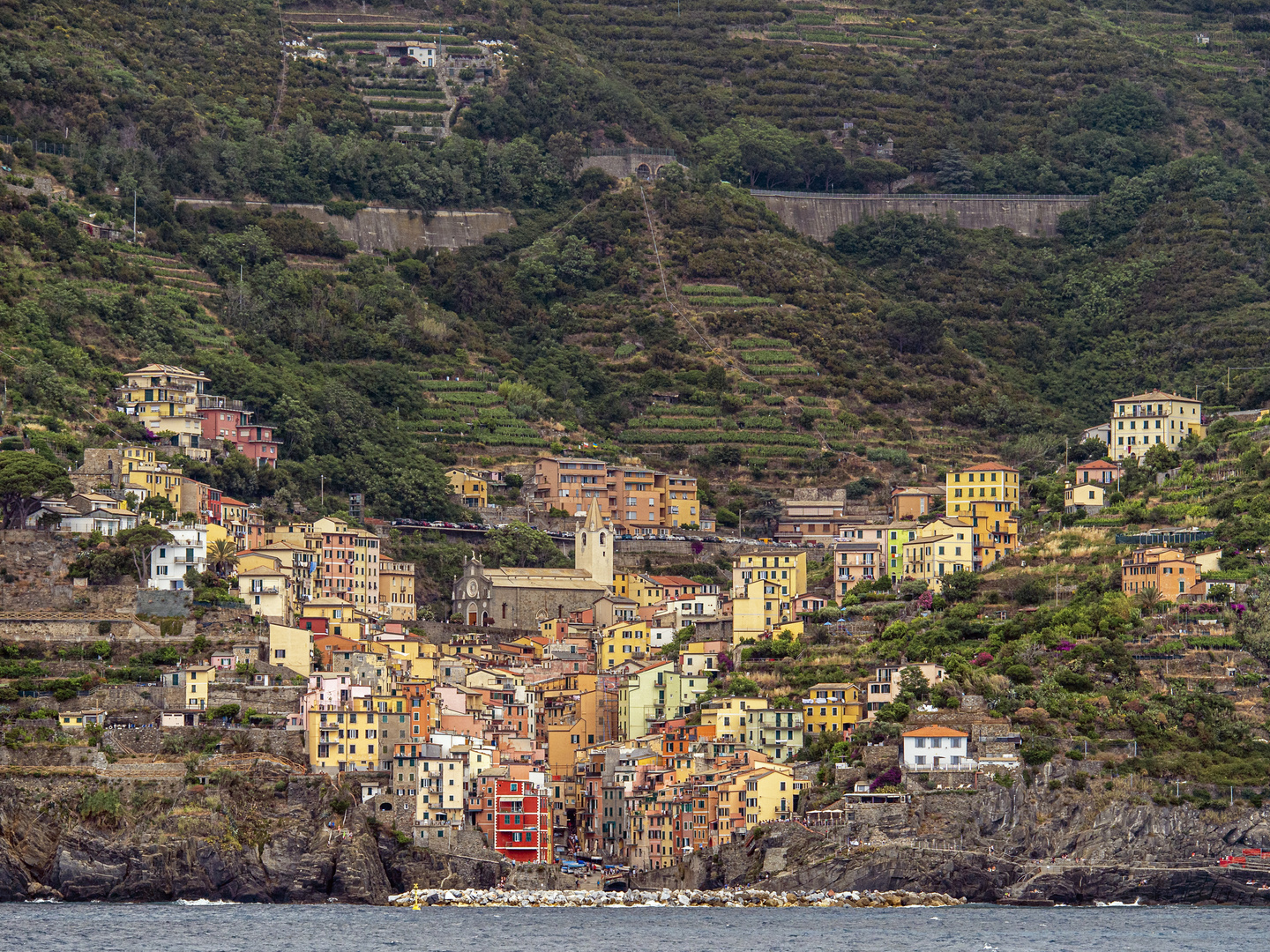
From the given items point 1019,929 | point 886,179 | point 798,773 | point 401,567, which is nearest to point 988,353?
point 886,179

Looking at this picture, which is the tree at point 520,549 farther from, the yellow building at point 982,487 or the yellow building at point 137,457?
the yellow building at point 982,487

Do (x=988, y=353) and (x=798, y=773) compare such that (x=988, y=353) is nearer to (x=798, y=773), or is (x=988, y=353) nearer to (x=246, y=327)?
(x=246, y=327)

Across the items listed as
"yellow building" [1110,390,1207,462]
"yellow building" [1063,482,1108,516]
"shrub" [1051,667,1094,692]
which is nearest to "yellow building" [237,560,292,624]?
"shrub" [1051,667,1094,692]

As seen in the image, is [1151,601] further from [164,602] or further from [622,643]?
[164,602]

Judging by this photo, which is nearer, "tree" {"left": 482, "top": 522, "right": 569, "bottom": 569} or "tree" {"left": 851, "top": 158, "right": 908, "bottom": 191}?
"tree" {"left": 482, "top": 522, "right": 569, "bottom": 569}

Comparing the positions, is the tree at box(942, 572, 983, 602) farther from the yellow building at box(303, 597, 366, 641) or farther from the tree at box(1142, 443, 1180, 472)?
the yellow building at box(303, 597, 366, 641)
